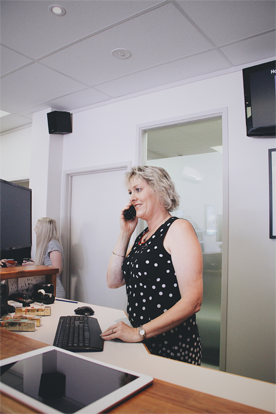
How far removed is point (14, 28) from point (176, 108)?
1.60 m

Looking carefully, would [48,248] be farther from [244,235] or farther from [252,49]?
[252,49]

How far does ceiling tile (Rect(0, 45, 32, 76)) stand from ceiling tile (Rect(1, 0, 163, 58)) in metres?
0.11

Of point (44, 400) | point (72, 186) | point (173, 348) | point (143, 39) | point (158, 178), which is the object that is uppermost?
point (143, 39)

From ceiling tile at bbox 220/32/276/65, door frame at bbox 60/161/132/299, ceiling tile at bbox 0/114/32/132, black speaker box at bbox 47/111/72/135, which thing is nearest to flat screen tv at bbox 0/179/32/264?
ceiling tile at bbox 220/32/276/65

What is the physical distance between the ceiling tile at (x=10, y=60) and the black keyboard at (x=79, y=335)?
2.38 meters

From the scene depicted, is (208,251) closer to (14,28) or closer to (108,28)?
(108,28)

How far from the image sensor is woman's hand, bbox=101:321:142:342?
47.4 inches

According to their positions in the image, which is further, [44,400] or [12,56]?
[12,56]

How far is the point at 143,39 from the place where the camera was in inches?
94.8

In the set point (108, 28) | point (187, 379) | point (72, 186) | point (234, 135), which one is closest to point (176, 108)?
point (234, 135)

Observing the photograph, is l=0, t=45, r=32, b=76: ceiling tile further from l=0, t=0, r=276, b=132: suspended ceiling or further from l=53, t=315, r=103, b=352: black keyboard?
l=53, t=315, r=103, b=352: black keyboard

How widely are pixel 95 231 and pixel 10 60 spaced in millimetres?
2017

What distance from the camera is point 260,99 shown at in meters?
2.52

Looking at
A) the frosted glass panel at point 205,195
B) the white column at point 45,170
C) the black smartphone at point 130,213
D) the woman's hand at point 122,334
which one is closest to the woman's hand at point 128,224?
the black smartphone at point 130,213
